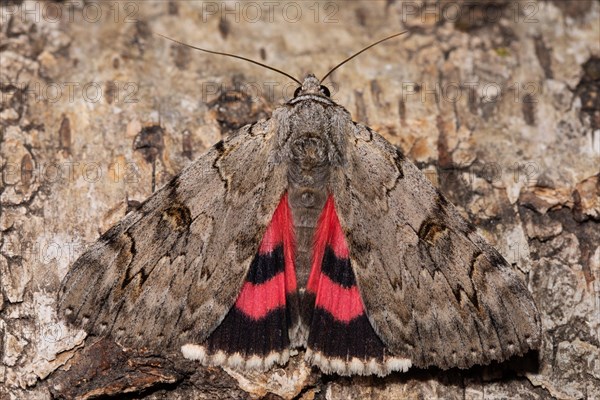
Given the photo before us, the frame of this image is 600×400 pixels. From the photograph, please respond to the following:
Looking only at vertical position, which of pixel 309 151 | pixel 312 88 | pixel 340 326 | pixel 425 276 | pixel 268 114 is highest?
pixel 312 88

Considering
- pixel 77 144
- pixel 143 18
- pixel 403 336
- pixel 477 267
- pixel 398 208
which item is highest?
pixel 143 18

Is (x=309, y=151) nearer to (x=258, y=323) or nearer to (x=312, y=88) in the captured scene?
(x=312, y=88)

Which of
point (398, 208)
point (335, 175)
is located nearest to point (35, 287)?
point (335, 175)

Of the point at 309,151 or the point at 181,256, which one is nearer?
the point at 181,256

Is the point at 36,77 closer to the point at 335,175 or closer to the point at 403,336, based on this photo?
the point at 335,175

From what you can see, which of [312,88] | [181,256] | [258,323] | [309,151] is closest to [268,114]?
[312,88]

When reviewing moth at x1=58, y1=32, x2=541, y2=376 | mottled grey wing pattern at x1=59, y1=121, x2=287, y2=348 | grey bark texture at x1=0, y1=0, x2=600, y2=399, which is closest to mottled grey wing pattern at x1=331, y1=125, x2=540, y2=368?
moth at x1=58, y1=32, x2=541, y2=376

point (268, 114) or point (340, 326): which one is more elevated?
point (268, 114)
